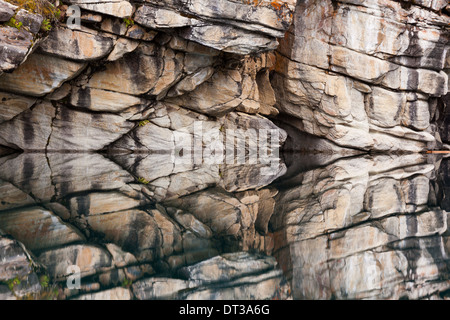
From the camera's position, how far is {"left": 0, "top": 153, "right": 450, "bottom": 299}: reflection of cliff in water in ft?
12.8

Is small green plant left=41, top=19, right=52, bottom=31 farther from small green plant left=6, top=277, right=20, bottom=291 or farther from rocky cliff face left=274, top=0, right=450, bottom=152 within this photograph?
rocky cliff face left=274, top=0, right=450, bottom=152

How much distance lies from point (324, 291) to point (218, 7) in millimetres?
12516

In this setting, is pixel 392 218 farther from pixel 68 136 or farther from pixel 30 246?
pixel 68 136

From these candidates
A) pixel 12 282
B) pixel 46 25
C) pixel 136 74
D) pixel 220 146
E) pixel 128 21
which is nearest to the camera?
pixel 12 282

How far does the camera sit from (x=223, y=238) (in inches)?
219

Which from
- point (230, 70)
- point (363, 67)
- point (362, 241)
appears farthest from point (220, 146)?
point (362, 241)

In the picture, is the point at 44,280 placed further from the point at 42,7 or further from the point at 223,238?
the point at 42,7

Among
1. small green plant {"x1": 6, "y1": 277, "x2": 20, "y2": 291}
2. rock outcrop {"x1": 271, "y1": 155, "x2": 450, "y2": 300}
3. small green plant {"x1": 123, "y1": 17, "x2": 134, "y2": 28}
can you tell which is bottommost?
small green plant {"x1": 6, "y1": 277, "x2": 20, "y2": 291}

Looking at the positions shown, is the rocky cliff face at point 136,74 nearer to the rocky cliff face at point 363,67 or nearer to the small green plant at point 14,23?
the small green plant at point 14,23

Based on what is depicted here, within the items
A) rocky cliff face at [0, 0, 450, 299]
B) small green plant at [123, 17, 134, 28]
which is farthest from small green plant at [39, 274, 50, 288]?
small green plant at [123, 17, 134, 28]

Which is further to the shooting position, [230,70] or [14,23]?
[230,70]

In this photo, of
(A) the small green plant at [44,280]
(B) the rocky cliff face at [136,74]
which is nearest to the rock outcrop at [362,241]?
(A) the small green plant at [44,280]

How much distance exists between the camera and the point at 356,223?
641cm

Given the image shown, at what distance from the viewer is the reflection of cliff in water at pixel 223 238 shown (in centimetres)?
391
